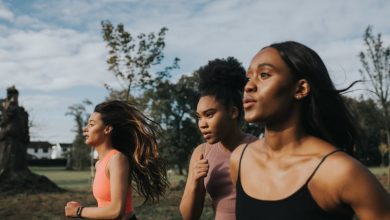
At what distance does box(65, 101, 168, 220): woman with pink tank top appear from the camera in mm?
3980

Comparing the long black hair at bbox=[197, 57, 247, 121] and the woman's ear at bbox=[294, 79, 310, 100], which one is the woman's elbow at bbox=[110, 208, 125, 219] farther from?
the woman's ear at bbox=[294, 79, 310, 100]

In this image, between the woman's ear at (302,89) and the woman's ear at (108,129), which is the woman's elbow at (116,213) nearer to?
the woman's ear at (108,129)

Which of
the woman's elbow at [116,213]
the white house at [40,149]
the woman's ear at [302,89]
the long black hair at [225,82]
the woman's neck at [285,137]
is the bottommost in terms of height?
the woman's elbow at [116,213]

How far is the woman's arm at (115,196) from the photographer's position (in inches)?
154

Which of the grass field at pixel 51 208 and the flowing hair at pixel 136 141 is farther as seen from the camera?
the grass field at pixel 51 208

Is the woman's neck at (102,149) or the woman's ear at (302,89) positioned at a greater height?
the woman's ear at (302,89)

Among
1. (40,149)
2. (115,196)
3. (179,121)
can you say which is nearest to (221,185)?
(115,196)

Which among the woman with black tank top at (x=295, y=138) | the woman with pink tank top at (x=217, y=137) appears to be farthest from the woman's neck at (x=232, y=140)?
the woman with black tank top at (x=295, y=138)

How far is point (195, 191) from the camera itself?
319 centimetres

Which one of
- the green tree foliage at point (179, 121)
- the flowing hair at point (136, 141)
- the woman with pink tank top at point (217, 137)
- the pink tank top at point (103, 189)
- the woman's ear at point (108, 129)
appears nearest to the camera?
the woman with pink tank top at point (217, 137)

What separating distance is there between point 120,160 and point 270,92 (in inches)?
91.5

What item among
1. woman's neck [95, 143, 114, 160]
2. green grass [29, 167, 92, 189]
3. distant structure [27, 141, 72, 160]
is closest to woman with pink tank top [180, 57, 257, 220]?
woman's neck [95, 143, 114, 160]

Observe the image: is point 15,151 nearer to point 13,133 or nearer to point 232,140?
point 13,133

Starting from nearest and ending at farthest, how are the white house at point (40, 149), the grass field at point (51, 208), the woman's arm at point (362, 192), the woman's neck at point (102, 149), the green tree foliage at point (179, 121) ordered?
the woman's arm at point (362, 192)
the woman's neck at point (102, 149)
the grass field at point (51, 208)
the green tree foliage at point (179, 121)
the white house at point (40, 149)
